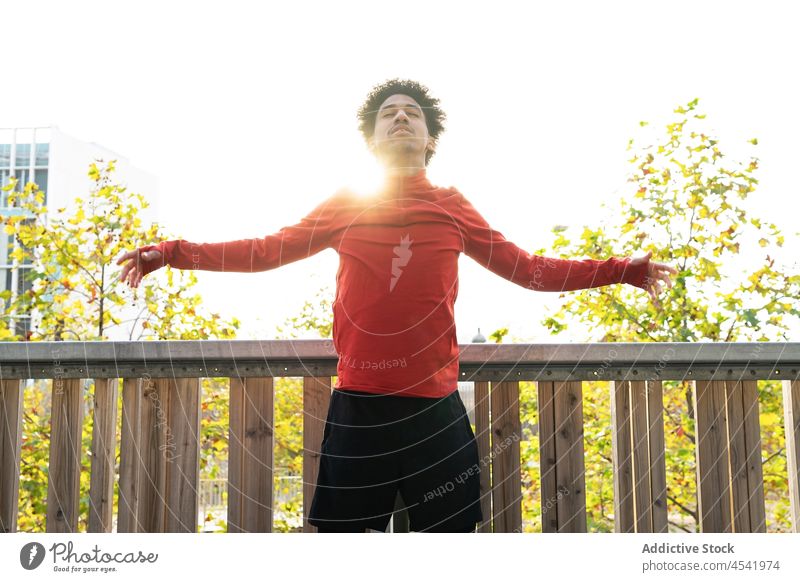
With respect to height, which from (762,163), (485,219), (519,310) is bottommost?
(519,310)

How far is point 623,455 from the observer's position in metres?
0.97

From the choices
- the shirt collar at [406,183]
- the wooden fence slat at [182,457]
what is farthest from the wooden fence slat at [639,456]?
the wooden fence slat at [182,457]

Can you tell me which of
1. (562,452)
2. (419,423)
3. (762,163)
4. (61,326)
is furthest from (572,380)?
(61,326)

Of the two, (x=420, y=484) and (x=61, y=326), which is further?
(x=61, y=326)

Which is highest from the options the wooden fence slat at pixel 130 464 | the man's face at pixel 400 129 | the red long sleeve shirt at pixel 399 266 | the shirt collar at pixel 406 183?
the man's face at pixel 400 129

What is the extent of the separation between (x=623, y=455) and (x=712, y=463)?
0.12 meters

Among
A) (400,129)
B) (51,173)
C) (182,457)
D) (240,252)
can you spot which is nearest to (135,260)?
(240,252)

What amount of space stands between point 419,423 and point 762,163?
893 millimetres

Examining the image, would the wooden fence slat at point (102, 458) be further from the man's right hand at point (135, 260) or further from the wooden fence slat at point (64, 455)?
the man's right hand at point (135, 260)

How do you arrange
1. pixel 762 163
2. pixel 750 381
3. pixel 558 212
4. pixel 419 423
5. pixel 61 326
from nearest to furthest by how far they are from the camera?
pixel 419 423, pixel 750 381, pixel 558 212, pixel 762 163, pixel 61 326

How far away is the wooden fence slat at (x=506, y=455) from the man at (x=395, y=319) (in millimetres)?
85

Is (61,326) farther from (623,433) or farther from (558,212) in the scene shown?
(623,433)

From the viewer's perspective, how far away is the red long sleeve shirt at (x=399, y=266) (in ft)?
2.84

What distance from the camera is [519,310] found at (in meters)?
1.23
